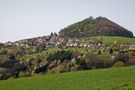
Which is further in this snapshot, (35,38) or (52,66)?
(35,38)

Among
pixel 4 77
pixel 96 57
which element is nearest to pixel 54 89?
pixel 4 77

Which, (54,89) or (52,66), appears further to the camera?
(52,66)

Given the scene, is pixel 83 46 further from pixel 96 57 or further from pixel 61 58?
pixel 96 57

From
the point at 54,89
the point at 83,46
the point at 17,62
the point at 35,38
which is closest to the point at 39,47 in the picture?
the point at 83,46

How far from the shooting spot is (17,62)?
363 feet

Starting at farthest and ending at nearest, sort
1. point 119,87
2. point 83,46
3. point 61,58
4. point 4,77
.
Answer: point 83,46, point 61,58, point 4,77, point 119,87

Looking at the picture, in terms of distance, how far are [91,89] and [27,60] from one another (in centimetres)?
7863

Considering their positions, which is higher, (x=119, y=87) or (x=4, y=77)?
(x=119, y=87)

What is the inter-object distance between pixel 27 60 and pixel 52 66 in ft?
49.6

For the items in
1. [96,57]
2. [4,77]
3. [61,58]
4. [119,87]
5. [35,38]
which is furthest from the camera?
[35,38]

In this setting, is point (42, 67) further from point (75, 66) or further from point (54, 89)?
point (54, 89)

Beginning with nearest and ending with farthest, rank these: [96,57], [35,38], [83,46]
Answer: [96,57]
[83,46]
[35,38]

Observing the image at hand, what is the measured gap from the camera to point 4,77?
3425 inches

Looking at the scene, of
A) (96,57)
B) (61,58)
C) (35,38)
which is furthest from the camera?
(35,38)
